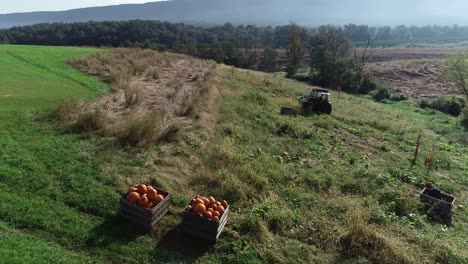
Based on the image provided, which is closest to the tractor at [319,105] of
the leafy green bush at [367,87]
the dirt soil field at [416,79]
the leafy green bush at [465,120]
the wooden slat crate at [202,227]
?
the leafy green bush at [465,120]

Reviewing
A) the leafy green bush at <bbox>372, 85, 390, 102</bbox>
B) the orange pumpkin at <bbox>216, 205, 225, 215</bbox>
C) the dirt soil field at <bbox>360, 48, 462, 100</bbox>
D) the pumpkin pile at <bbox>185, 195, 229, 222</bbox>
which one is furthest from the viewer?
the dirt soil field at <bbox>360, 48, 462, 100</bbox>

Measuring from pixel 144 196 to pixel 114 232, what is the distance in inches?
36.5

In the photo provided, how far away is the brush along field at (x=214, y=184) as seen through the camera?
25.3 feet

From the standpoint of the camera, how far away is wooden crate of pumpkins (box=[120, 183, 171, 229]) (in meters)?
7.99

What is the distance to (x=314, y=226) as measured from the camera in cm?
923

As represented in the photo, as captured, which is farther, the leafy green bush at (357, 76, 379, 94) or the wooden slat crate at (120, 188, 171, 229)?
the leafy green bush at (357, 76, 379, 94)

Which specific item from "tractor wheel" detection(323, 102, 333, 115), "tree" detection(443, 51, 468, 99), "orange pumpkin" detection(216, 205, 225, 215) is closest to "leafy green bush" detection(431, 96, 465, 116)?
"tree" detection(443, 51, 468, 99)

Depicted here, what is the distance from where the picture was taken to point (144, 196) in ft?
26.8

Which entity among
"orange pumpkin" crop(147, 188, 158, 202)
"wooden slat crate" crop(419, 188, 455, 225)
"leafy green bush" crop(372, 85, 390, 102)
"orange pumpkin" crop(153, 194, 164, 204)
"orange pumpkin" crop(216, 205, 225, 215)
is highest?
"orange pumpkin" crop(147, 188, 158, 202)

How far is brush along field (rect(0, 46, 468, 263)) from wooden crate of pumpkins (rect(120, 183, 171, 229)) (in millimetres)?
228

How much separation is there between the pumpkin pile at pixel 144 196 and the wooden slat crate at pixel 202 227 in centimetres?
75

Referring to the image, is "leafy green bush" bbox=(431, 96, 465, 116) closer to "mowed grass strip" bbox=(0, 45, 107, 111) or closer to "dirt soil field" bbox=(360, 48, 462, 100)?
"dirt soil field" bbox=(360, 48, 462, 100)

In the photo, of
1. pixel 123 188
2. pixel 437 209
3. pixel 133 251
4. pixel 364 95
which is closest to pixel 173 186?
pixel 123 188

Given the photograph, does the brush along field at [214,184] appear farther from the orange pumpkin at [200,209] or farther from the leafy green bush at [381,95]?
the leafy green bush at [381,95]
